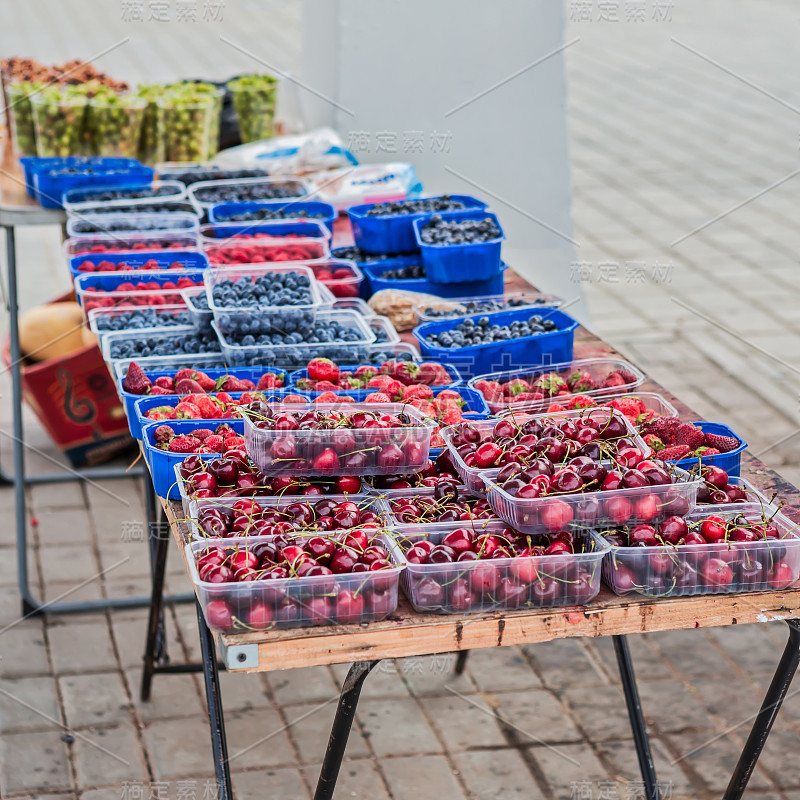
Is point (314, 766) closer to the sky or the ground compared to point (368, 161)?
closer to the ground

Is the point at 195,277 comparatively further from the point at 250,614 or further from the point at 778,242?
the point at 778,242

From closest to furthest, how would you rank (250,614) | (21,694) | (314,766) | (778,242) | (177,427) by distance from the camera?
1. (250,614)
2. (177,427)
3. (314,766)
4. (21,694)
5. (778,242)

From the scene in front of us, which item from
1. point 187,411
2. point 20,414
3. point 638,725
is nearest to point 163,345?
point 187,411

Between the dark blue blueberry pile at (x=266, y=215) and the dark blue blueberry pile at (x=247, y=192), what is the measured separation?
0.10 meters

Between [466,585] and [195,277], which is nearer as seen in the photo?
[466,585]

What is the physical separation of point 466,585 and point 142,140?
3201 mm

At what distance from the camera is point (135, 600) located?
3441 mm

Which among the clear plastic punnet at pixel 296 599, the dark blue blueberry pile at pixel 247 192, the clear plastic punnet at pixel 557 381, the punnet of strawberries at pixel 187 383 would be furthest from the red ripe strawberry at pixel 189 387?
the dark blue blueberry pile at pixel 247 192

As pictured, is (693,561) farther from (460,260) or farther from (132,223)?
(132,223)

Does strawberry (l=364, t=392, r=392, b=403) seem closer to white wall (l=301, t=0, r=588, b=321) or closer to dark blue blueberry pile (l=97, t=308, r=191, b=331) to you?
dark blue blueberry pile (l=97, t=308, r=191, b=331)

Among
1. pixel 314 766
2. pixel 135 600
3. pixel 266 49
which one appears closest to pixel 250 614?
pixel 314 766

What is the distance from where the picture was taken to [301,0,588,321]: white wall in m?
4.14

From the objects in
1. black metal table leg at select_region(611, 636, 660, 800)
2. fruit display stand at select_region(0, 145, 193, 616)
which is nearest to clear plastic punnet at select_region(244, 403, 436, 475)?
black metal table leg at select_region(611, 636, 660, 800)

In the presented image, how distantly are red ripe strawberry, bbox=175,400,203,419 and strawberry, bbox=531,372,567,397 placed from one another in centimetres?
81
